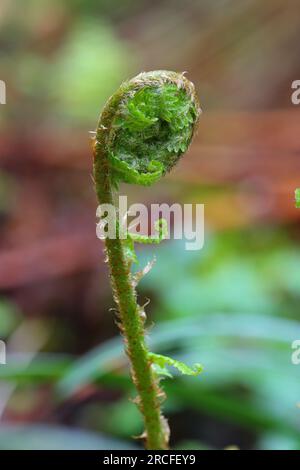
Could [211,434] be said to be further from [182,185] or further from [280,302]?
[182,185]

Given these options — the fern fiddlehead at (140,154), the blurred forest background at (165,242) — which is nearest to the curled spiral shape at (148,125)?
the fern fiddlehead at (140,154)

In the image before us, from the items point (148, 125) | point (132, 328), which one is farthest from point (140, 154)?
point (132, 328)

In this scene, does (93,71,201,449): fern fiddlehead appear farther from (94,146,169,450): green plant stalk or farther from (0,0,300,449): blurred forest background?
(0,0,300,449): blurred forest background

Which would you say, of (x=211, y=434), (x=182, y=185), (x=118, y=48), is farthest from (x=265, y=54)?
(x=211, y=434)

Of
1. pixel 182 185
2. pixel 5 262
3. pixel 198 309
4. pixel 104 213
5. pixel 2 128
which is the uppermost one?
pixel 2 128

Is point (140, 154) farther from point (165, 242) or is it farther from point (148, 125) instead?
point (165, 242)

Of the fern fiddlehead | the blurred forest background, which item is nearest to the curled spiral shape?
the fern fiddlehead
